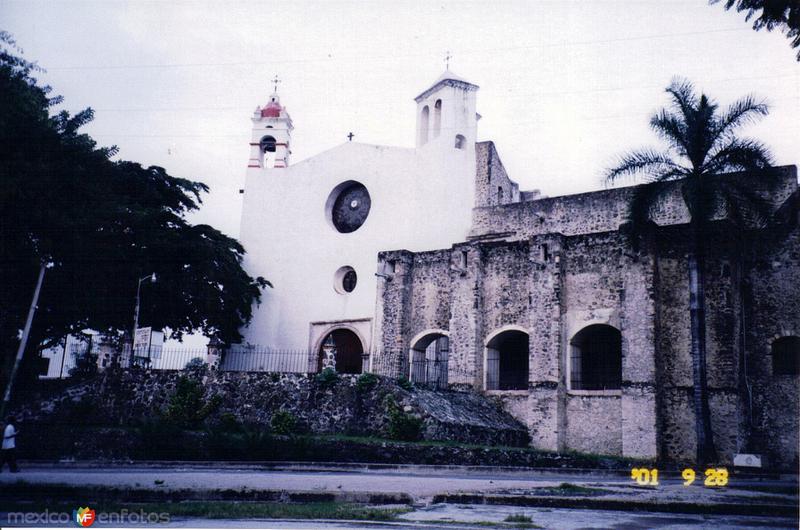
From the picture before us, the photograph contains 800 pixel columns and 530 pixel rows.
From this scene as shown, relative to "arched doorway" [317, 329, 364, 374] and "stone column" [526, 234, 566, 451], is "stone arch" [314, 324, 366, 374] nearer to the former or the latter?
"arched doorway" [317, 329, 364, 374]

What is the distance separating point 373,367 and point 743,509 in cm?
1656

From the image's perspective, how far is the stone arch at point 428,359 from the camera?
22688mm

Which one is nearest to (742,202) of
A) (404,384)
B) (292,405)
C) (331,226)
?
(404,384)

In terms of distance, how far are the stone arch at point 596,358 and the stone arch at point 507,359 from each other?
1.52 metres

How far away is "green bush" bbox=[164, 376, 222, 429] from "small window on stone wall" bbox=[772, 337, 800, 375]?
526 inches

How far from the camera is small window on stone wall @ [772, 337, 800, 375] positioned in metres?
17.3

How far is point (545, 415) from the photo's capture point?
62.8 ft

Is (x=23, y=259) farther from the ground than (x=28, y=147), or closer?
closer

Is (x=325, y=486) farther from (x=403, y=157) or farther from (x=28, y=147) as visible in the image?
(x=403, y=157)

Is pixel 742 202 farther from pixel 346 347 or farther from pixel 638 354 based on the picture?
pixel 346 347

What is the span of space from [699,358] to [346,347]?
41.7ft

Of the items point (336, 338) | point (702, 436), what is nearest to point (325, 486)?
point (702, 436)

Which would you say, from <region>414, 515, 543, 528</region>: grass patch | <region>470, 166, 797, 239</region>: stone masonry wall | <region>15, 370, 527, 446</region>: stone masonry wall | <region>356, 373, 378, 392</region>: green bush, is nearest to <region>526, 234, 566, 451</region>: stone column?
<region>15, 370, 527, 446</region>: stone masonry wall

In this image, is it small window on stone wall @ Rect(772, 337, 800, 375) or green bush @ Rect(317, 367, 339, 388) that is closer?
small window on stone wall @ Rect(772, 337, 800, 375)
